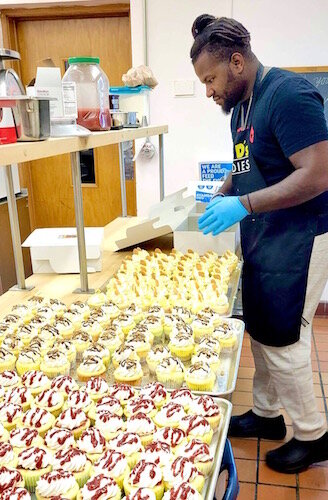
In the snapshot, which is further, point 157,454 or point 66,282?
point 66,282

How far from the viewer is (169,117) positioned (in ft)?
12.5

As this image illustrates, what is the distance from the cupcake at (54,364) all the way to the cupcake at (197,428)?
442 mm

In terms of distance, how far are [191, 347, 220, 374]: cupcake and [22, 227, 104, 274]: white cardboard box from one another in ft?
3.03

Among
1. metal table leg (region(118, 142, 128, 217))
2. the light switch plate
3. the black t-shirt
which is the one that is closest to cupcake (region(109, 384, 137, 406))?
the black t-shirt

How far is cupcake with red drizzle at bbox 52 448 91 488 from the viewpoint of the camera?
3.88ft

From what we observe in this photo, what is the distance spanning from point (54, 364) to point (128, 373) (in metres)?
0.23

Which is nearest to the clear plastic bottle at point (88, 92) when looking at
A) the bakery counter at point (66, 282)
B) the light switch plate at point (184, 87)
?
the bakery counter at point (66, 282)

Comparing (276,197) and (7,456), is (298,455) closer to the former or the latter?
(276,197)

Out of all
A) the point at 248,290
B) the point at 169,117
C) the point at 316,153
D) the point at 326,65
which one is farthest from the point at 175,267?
the point at 326,65

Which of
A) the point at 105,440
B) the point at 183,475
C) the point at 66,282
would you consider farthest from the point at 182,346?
the point at 66,282

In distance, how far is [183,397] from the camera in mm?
1389

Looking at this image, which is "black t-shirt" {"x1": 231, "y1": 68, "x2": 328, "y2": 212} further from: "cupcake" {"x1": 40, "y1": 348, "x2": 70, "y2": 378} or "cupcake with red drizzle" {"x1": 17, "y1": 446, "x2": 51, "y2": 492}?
"cupcake with red drizzle" {"x1": 17, "y1": 446, "x2": 51, "y2": 492}

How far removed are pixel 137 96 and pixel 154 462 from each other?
218 cm

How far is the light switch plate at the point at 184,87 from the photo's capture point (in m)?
3.68
